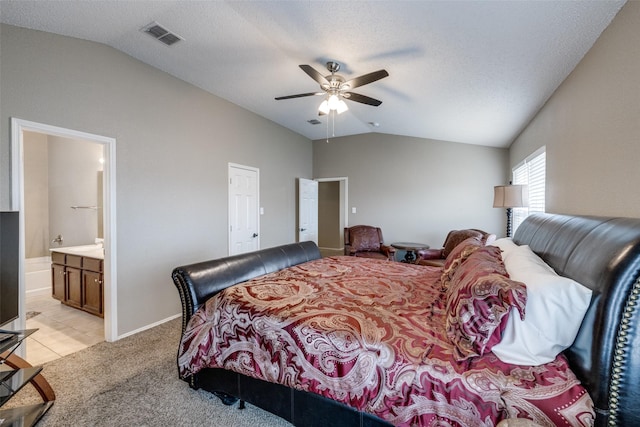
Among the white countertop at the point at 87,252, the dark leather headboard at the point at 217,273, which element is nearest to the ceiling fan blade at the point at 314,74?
the dark leather headboard at the point at 217,273

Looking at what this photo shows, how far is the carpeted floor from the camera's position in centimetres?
173

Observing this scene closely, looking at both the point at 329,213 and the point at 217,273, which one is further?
the point at 329,213

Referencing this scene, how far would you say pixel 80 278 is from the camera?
3.41 meters

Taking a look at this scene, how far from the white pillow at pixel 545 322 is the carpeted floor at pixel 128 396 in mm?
1403

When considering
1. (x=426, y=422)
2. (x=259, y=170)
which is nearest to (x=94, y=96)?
(x=259, y=170)

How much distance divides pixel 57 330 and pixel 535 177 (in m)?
5.96

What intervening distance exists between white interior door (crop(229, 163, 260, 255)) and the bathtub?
293 centimetres

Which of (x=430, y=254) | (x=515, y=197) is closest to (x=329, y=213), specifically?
(x=430, y=254)

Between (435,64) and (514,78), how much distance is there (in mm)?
744

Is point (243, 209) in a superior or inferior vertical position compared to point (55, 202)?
inferior

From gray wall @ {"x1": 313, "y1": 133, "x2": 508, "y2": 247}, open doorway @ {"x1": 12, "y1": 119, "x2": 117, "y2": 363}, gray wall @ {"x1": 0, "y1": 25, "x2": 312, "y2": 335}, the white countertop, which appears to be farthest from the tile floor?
gray wall @ {"x1": 313, "y1": 133, "x2": 508, "y2": 247}

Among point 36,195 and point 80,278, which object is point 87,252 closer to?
point 80,278

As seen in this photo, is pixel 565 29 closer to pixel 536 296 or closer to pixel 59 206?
pixel 536 296

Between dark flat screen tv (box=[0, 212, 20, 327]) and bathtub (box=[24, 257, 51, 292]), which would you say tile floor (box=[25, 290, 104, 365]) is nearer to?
bathtub (box=[24, 257, 51, 292])
